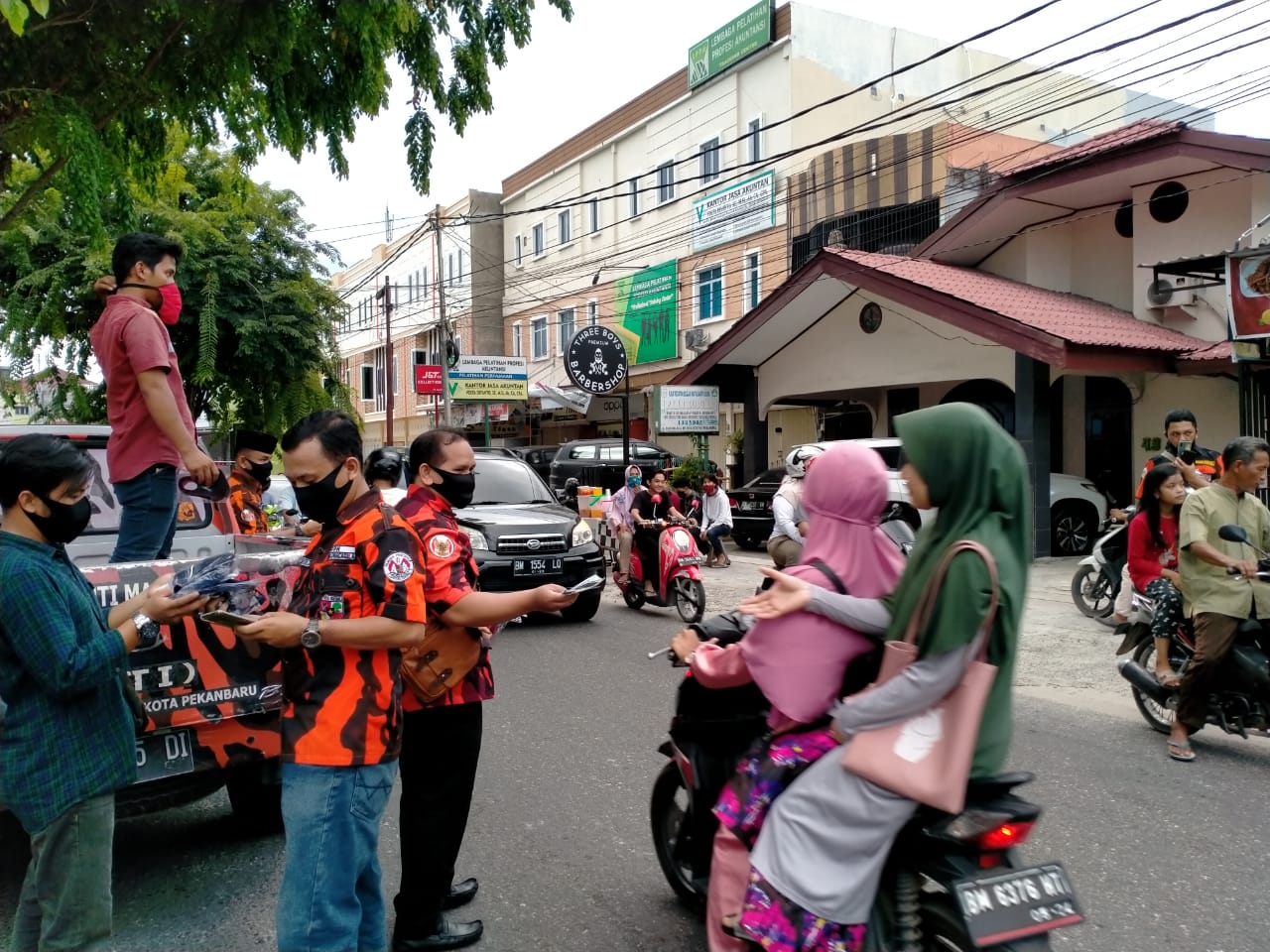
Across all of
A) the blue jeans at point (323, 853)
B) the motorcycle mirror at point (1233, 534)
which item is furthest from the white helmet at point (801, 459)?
the blue jeans at point (323, 853)

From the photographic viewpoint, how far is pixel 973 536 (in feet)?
7.25

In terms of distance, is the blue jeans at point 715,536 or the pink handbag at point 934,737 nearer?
the pink handbag at point 934,737

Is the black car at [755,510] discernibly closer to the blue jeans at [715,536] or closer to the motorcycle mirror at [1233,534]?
the blue jeans at [715,536]

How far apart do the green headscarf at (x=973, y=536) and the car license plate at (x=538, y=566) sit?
23.1ft

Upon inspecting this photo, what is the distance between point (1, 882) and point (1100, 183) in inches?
626

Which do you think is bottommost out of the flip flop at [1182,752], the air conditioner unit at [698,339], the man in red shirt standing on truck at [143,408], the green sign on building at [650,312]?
the flip flop at [1182,752]

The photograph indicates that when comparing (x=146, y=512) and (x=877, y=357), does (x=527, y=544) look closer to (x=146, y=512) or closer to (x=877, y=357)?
(x=146, y=512)

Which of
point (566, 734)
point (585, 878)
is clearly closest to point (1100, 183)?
point (566, 734)

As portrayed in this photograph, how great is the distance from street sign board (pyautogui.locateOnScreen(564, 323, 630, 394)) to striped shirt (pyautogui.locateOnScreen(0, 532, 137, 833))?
11.8m

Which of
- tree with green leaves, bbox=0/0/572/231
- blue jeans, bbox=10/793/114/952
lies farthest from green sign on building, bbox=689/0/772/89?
blue jeans, bbox=10/793/114/952

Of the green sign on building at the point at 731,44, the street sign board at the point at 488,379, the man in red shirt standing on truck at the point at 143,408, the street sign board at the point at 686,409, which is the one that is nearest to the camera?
the man in red shirt standing on truck at the point at 143,408

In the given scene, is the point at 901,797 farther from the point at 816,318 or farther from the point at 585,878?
the point at 816,318

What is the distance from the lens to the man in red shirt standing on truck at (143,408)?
3.73m

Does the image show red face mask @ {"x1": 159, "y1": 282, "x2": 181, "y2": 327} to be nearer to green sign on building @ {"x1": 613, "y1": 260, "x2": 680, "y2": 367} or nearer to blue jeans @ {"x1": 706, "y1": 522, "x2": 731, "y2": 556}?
blue jeans @ {"x1": 706, "y1": 522, "x2": 731, "y2": 556}
